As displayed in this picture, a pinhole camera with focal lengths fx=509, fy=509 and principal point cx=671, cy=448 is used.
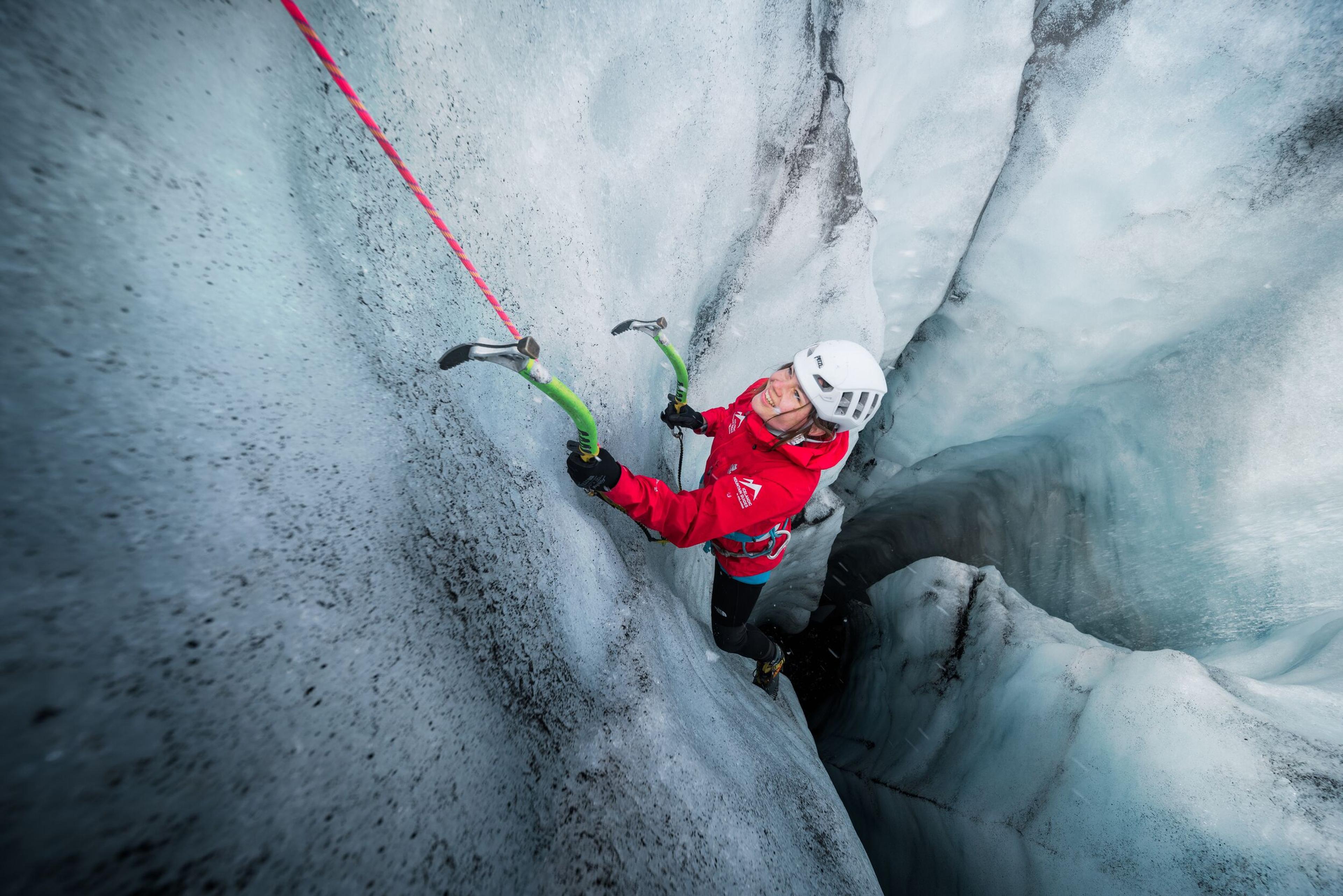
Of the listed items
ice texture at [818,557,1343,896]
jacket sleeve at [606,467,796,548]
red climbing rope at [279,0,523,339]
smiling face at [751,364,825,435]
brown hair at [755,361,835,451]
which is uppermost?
red climbing rope at [279,0,523,339]

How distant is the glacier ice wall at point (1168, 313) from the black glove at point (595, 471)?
254 cm

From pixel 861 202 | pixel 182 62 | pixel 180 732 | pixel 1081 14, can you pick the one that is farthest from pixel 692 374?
pixel 1081 14

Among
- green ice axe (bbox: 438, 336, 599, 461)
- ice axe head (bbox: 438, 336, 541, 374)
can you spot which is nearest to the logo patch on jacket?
green ice axe (bbox: 438, 336, 599, 461)

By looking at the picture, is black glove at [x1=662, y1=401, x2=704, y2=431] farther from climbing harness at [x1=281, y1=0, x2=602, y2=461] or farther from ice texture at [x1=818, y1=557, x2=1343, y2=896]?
ice texture at [x1=818, y1=557, x2=1343, y2=896]

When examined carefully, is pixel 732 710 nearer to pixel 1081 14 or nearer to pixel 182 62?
pixel 182 62

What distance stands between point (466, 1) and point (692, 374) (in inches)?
59.6

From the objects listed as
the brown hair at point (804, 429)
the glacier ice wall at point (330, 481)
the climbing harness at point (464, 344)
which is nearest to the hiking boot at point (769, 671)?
the glacier ice wall at point (330, 481)

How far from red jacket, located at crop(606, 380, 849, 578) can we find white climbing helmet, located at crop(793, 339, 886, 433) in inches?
5.7

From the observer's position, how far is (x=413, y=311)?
104cm

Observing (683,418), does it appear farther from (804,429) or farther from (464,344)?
(464,344)

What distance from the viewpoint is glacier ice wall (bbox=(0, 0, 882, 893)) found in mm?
526

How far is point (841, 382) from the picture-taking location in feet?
5.46

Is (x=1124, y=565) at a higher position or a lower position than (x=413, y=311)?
lower

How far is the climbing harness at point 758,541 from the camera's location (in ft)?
6.82
